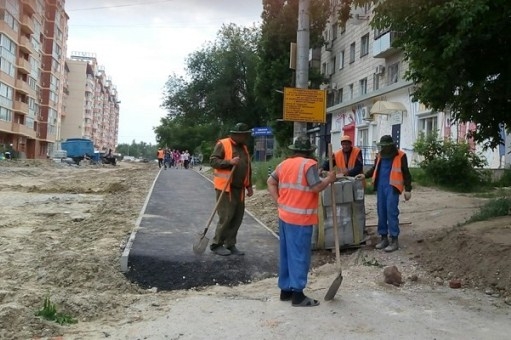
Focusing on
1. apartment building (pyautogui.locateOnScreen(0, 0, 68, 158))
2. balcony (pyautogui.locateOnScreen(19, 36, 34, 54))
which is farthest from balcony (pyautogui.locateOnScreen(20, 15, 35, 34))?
balcony (pyautogui.locateOnScreen(19, 36, 34, 54))

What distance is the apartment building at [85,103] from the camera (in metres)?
103

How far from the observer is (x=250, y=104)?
47.4m

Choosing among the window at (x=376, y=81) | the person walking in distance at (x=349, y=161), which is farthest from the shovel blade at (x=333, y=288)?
the window at (x=376, y=81)

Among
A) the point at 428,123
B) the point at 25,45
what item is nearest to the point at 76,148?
the point at 25,45

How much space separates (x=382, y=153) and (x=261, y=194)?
8511mm

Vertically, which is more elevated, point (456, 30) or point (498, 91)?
point (456, 30)

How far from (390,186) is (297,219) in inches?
106

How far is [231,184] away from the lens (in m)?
7.26

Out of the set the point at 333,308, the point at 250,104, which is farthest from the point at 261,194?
the point at 250,104

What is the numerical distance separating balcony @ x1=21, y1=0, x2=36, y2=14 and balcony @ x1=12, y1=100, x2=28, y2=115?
11100mm

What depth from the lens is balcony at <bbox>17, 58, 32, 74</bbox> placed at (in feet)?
204

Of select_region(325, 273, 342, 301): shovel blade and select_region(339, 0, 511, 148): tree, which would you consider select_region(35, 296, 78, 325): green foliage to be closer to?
select_region(325, 273, 342, 301): shovel blade

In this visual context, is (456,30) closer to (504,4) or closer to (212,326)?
(504,4)

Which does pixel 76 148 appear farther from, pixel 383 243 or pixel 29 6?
pixel 383 243
